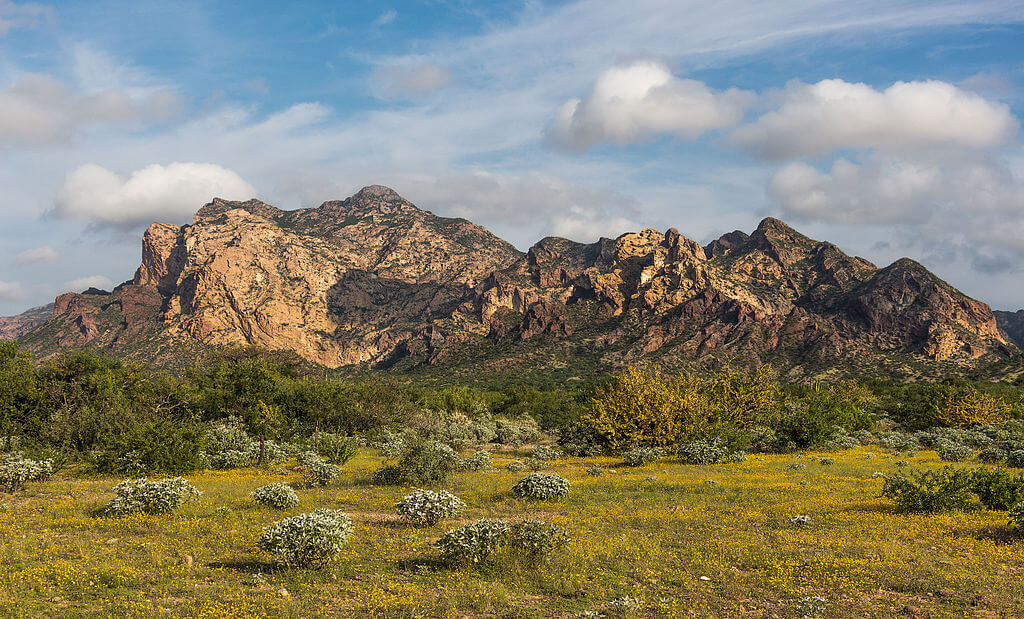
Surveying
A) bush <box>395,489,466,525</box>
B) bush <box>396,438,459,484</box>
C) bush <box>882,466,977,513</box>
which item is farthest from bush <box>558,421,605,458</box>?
bush <box>395,489,466,525</box>

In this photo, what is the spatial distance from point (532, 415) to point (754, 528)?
56.6 m

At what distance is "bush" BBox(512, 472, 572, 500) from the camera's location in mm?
22281

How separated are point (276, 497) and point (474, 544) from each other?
34.9ft

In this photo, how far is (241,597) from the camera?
10.9 meters

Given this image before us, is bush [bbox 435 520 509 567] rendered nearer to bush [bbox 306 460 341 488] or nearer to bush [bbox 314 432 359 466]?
bush [bbox 306 460 341 488]

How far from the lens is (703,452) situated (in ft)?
110

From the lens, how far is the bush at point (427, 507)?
59.1 ft

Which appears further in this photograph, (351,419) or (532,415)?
(532,415)

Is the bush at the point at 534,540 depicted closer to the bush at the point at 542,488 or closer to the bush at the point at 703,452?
the bush at the point at 542,488

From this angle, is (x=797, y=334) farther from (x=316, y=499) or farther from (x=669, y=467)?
(x=316, y=499)

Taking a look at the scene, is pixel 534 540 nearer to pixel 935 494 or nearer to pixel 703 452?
pixel 935 494

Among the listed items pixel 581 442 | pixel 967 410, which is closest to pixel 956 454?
pixel 967 410

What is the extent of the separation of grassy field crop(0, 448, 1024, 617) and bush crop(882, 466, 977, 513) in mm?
627

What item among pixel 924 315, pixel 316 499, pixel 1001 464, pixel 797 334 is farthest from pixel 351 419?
pixel 924 315
